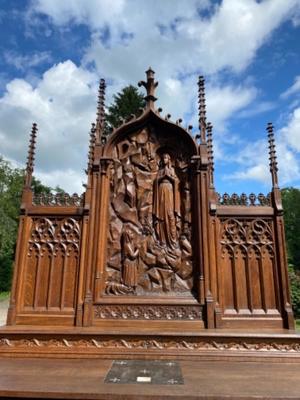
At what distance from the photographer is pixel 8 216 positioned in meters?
22.0

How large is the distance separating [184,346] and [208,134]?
3503 mm

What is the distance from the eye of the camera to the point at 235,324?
4148mm

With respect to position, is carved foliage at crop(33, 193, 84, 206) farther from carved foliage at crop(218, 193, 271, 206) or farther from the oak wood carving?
carved foliage at crop(218, 193, 271, 206)

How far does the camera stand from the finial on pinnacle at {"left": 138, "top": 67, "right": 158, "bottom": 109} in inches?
198

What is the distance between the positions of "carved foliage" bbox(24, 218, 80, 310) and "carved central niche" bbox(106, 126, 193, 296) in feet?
1.89

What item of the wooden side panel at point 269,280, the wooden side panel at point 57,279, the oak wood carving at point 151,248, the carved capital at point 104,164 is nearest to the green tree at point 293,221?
the wooden side panel at point 269,280

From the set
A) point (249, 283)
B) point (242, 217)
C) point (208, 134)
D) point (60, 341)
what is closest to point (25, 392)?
point (60, 341)

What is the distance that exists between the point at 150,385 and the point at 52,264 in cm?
251

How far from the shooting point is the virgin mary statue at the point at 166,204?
463 cm

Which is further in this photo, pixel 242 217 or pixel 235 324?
pixel 242 217

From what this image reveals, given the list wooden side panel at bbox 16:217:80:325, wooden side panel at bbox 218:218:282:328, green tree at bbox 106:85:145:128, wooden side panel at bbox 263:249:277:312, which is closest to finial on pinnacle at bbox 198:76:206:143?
wooden side panel at bbox 218:218:282:328

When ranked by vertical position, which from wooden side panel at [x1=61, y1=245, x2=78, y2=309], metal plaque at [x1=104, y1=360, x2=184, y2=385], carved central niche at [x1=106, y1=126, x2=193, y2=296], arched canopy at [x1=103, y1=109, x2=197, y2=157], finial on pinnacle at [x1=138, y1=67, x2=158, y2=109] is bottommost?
metal plaque at [x1=104, y1=360, x2=184, y2=385]

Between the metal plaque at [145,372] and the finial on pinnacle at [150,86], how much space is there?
3909 mm

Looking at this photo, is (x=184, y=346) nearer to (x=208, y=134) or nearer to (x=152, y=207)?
(x=152, y=207)
